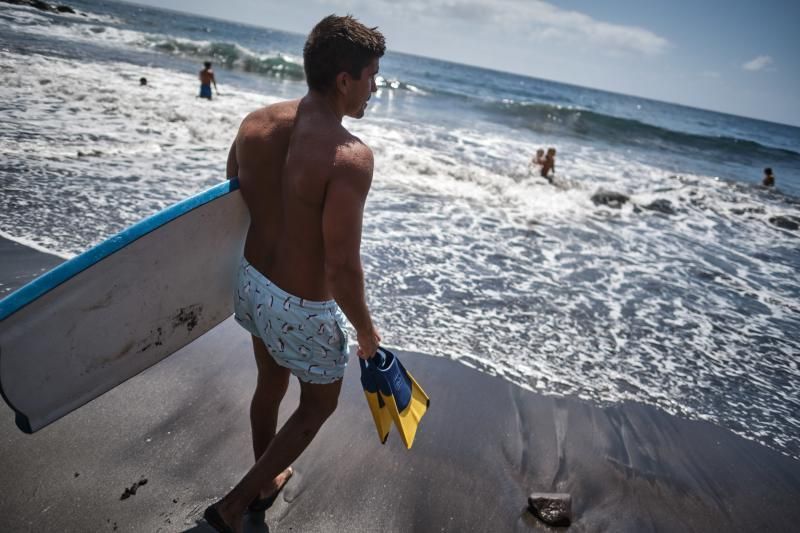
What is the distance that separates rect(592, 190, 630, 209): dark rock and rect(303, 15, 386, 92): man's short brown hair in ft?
30.7

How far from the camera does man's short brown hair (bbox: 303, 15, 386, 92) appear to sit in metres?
1.57

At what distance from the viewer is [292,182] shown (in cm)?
161

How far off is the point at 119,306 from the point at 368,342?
1.03 m

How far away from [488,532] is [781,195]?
1808 cm

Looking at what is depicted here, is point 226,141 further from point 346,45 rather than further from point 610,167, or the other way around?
point 610,167

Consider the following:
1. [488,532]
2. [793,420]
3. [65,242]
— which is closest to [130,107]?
[65,242]

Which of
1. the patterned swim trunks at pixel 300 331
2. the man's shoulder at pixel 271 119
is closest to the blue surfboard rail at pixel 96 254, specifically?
the man's shoulder at pixel 271 119

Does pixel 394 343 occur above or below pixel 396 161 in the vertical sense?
below

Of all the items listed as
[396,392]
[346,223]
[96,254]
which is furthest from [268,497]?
[346,223]

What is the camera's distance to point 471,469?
8.53 feet

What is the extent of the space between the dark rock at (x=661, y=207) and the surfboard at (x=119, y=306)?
33.5 feet

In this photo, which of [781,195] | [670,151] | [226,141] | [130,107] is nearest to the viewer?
[226,141]

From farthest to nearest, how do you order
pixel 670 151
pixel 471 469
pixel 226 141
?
pixel 670 151, pixel 226 141, pixel 471 469

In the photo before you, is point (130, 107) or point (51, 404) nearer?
point (51, 404)
